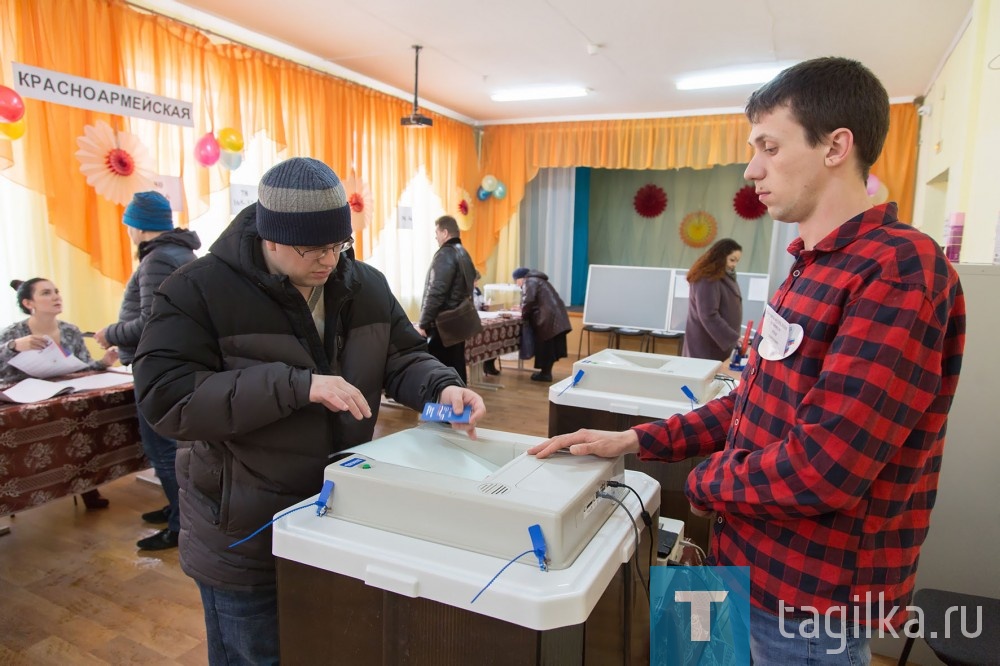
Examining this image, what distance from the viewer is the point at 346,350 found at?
122 cm

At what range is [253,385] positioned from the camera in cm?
100

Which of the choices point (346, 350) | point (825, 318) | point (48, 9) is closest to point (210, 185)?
point (48, 9)

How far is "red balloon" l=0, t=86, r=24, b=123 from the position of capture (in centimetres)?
264

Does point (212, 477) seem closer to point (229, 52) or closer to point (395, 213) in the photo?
point (229, 52)

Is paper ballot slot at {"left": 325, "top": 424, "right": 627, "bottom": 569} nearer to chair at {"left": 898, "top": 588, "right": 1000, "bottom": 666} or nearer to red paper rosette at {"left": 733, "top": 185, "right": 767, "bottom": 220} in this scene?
chair at {"left": 898, "top": 588, "right": 1000, "bottom": 666}

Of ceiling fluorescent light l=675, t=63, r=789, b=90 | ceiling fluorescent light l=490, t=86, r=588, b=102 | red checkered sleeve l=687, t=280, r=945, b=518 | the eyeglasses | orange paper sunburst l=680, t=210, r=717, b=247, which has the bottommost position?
red checkered sleeve l=687, t=280, r=945, b=518

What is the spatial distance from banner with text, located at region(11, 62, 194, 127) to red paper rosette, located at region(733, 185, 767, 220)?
5851mm

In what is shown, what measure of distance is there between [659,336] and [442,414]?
17.2 ft

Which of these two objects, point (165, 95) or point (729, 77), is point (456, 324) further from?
point (729, 77)

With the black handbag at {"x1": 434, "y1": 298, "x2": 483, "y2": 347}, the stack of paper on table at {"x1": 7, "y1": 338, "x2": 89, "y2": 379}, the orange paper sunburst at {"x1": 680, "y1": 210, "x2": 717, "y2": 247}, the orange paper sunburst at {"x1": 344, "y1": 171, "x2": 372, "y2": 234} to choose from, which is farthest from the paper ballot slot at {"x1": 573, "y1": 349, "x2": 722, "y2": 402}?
the orange paper sunburst at {"x1": 680, "y1": 210, "x2": 717, "y2": 247}

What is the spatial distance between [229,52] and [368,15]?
102cm

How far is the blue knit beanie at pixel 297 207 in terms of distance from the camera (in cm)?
106

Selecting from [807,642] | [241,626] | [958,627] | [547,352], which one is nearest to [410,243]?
[547,352]

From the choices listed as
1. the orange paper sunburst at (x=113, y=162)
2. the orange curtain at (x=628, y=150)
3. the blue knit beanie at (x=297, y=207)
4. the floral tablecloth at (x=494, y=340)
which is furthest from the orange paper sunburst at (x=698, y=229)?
the blue knit beanie at (x=297, y=207)
